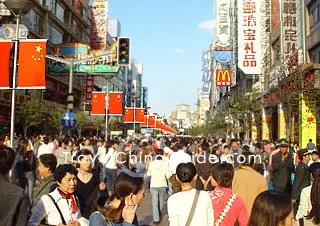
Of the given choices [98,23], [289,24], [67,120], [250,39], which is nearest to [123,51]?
[67,120]

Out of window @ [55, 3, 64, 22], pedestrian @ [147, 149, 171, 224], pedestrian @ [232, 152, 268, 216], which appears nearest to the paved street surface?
pedestrian @ [147, 149, 171, 224]

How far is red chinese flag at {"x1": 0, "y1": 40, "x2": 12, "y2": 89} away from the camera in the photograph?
1052 centimetres

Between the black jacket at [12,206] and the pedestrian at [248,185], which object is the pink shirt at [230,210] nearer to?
the pedestrian at [248,185]

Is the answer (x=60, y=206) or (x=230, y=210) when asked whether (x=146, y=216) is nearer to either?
(x=230, y=210)

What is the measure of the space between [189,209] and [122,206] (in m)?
0.96

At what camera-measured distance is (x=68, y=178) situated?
4.28 m

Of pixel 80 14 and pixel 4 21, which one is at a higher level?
pixel 80 14

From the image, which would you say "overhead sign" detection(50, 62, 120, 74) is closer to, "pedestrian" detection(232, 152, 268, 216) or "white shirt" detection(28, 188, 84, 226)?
"pedestrian" detection(232, 152, 268, 216)

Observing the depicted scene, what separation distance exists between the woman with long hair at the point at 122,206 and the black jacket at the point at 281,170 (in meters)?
6.81

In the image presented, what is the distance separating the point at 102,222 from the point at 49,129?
47.3 meters

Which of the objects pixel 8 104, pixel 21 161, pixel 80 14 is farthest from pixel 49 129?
pixel 21 161

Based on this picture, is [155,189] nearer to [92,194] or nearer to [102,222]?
[92,194]

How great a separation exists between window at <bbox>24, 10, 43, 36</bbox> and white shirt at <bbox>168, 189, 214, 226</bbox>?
38.3 metres

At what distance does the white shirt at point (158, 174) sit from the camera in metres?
9.98
